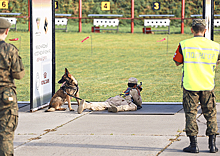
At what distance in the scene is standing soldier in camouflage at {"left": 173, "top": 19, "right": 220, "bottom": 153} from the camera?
19.7ft

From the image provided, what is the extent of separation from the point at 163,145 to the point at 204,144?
2.08 ft

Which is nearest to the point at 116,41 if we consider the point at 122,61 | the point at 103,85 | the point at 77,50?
the point at 77,50

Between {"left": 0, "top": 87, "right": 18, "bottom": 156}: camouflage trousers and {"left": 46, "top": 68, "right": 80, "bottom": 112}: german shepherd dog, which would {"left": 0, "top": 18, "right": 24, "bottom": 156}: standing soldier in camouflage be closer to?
{"left": 0, "top": 87, "right": 18, "bottom": 156}: camouflage trousers

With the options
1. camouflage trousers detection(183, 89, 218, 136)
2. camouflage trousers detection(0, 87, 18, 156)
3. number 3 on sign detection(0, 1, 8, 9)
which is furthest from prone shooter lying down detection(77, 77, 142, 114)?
number 3 on sign detection(0, 1, 8, 9)

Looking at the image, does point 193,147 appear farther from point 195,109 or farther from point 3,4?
point 3,4

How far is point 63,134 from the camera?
7.14 metres

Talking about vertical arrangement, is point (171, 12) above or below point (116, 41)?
above

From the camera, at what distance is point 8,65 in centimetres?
489

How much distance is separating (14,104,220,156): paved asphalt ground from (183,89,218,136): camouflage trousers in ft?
1.11

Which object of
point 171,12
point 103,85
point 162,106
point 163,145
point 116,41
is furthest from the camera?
point 171,12

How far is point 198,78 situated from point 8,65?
270 cm

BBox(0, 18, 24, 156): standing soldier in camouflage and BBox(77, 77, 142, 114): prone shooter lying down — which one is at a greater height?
BBox(0, 18, 24, 156): standing soldier in camouflage

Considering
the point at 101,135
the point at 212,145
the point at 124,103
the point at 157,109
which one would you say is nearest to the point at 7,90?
the point at 101,135

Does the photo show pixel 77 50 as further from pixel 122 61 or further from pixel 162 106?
pixel 162 106
